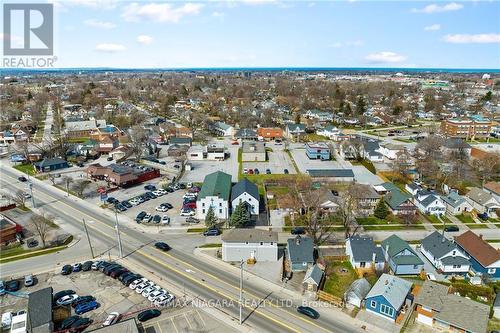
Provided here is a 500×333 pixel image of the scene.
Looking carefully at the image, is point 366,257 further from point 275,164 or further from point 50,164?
point 50,164

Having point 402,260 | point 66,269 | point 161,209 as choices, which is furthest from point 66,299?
point 402,260

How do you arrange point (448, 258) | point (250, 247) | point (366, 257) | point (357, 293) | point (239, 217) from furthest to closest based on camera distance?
point (239, 217) → point (250, 247) → point (448, 258) → point (366, 257) → point (357, 293)

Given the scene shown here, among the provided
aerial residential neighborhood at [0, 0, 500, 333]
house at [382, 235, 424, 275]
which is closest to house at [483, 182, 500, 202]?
aerial residential neighborhood at [0, 0, 500, 333]

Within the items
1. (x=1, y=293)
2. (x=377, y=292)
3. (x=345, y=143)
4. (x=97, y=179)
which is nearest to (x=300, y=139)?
(x=345, y=143)

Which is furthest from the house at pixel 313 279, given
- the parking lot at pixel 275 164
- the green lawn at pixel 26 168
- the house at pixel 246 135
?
the house at pixel 246 135

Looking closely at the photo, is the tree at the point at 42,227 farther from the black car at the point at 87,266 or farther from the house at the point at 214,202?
the house at the point at 214,202

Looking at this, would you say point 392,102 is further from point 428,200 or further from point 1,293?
point 1,293

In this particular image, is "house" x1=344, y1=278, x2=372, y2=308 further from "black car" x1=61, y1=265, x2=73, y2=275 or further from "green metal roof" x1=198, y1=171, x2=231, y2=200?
"black car" x1=61, y1=265, x2=73, y2=275
